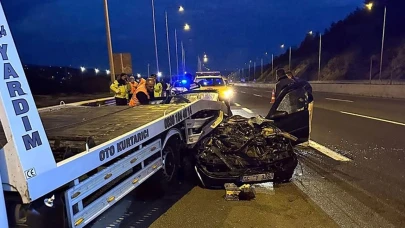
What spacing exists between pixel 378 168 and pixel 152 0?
23.1 meters

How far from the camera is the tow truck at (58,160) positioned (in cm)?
253

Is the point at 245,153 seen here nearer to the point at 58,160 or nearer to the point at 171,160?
the point at 171,160

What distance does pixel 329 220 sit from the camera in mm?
4473

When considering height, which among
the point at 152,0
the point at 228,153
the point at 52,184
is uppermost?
the point at 152,0

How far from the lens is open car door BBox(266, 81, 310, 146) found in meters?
7.54

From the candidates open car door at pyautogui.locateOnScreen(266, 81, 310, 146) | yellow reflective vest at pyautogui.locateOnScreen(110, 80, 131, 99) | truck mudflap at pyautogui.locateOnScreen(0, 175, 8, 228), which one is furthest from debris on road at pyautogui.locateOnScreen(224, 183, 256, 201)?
yellow reflective vest at pyautogui.locateOnScreen(110, 80, 131, 99)

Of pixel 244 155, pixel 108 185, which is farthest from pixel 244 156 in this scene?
pixel 108 185

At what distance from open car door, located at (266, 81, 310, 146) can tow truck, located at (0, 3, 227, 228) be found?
3.15 metres

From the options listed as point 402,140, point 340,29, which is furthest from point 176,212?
point 340,29

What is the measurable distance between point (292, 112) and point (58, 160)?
5225 millimetres

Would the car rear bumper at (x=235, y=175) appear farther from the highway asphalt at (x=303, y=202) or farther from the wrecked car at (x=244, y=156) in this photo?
the highway asphalt at (x=303, y=202)

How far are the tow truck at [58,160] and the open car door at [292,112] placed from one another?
3153mm

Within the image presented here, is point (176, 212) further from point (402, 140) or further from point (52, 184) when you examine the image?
point (402, 140)

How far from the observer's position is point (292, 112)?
24.9 ft
